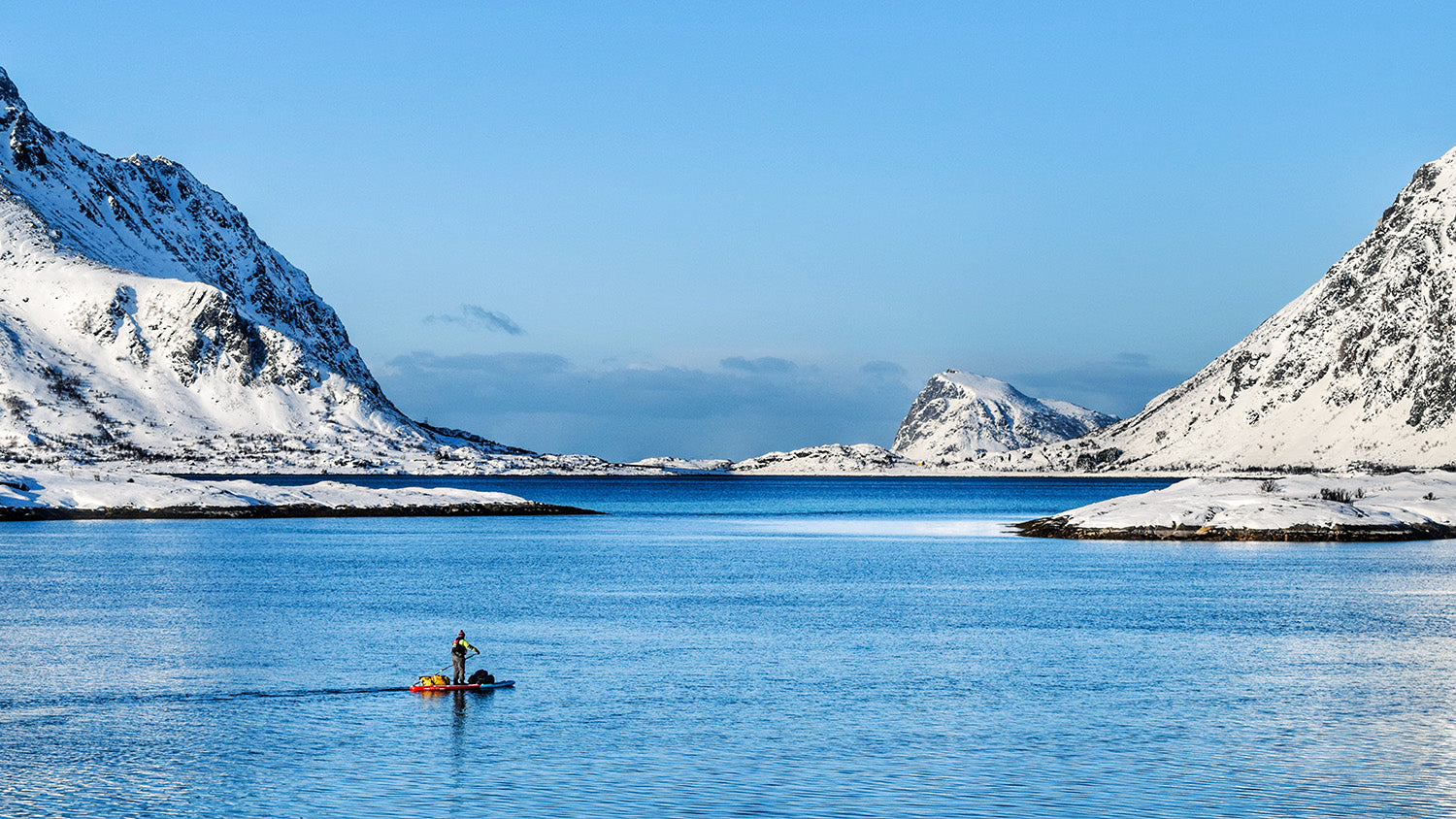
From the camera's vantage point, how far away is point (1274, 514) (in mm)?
121250

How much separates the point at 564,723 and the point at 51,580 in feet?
186

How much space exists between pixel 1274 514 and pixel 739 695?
89043 mm

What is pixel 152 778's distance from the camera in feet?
105

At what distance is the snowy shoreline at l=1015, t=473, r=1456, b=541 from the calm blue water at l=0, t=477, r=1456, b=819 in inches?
1102

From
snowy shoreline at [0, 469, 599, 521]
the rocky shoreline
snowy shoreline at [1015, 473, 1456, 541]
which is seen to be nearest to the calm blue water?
the rocky shoreline

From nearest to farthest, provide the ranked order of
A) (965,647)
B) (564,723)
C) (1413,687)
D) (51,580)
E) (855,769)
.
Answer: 1. (855,769)
2. (564,723)
3. (1413,687)
4. (965,647)
5. (51,580)

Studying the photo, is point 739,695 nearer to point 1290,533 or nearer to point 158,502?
point 1290,533

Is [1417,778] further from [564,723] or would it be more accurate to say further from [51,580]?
[51,580]

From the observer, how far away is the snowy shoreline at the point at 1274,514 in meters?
120

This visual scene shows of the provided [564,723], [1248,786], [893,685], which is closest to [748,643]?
[893,685]

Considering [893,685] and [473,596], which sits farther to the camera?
[473,596]

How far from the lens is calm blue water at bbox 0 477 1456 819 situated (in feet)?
99.8

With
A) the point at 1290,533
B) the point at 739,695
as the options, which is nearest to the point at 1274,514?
the point at 1290,533

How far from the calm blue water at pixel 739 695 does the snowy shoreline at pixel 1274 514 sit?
28.0 m
